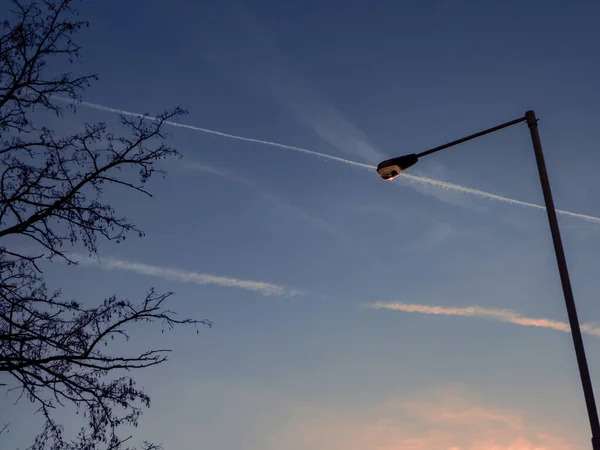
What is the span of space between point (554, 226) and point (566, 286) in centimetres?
90

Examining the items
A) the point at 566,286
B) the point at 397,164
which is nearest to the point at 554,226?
the point at 566,286

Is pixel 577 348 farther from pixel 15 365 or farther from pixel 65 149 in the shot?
pixel 65 149

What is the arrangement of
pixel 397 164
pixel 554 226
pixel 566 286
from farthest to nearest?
pixel 397 164 < pixel 554 226 < pixel 566 286

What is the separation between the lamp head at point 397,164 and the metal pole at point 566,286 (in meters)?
2.13

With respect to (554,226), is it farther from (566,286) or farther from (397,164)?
(397,164)

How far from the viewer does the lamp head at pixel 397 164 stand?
437 inches

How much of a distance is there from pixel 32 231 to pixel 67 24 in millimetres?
3736

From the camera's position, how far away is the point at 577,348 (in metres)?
7.89

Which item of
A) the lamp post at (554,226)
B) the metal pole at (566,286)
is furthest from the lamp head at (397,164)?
the metal pole at (566,286)

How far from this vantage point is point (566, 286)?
8305 millimetres

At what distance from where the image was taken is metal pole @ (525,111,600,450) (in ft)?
24.9

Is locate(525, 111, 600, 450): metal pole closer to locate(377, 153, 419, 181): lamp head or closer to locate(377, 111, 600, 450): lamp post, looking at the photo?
locate(377, 111, 600, 450): lamp post

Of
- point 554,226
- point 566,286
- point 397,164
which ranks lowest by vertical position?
point 566,286

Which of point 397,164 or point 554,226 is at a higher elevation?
point 397,164
